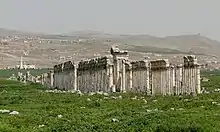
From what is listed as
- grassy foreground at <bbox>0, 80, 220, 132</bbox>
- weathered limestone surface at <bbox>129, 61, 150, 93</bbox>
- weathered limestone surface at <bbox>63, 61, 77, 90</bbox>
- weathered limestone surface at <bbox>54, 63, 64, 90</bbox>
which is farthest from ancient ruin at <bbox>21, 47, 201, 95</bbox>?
grassy foreground at <bbox>0, 80, 220, 132</bbox>

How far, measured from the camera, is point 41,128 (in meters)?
17.7

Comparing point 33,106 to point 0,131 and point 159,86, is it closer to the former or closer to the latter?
point 0,131

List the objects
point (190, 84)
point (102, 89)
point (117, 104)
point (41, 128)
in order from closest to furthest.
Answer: point (41, 128)
point (117, 104)
point (190, 84)
point (102, 89)

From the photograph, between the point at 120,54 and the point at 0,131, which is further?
the point at 120,54

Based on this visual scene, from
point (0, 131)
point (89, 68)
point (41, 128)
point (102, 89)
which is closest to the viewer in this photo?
point (0, 131)

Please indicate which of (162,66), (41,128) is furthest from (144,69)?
(41,128)

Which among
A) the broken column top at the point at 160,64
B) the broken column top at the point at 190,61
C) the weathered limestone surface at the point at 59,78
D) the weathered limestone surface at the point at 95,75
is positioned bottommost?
the weathered limestone surface at the point at 59,78

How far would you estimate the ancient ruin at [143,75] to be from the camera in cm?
3788

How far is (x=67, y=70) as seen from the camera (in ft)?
180

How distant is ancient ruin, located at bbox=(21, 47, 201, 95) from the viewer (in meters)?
37.9

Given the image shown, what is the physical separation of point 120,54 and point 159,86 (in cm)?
389

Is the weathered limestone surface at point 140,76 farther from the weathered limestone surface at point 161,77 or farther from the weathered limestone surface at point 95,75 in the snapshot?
the weathered limestone surface at point 95,75

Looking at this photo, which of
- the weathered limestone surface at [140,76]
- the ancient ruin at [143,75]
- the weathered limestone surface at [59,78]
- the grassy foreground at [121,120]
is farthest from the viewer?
the weathered limestone surface at [59,78]

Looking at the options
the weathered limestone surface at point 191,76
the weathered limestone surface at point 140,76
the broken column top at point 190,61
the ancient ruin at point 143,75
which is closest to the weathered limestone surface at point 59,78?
the ancient ruin at point 143,75
